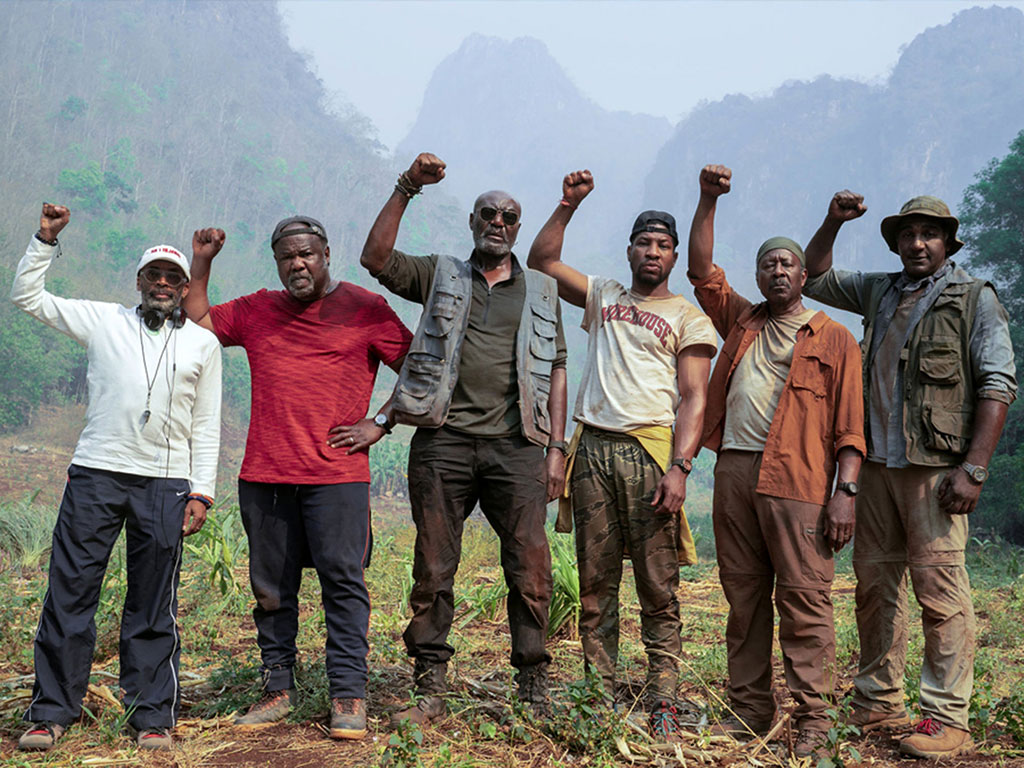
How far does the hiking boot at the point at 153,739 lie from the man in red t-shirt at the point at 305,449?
358 mm

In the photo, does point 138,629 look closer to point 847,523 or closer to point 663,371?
point 663,371

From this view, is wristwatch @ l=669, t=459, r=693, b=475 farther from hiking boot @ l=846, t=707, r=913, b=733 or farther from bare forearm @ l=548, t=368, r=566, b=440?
hiking boot @ l=846, t=707, r=913, b=733

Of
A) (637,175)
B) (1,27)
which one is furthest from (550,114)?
(1,27)

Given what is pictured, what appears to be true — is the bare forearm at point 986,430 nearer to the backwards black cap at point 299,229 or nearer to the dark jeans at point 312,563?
the dark jeans at point 312,563

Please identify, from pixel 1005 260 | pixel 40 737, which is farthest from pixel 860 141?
pixel 40 737

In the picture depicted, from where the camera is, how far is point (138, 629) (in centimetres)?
374

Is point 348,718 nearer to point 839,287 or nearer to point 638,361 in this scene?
point 638,361

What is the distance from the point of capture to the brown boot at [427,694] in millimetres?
3809

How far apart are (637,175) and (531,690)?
18694 cm

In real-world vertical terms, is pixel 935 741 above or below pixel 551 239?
below

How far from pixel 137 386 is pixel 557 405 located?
6.17 ft

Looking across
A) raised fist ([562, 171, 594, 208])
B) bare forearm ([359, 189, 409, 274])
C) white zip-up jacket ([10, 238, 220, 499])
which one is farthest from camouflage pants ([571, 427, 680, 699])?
white zip-up jacket ([10, 238, 220, 499])

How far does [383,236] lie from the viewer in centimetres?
383

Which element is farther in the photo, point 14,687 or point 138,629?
point 14,687
